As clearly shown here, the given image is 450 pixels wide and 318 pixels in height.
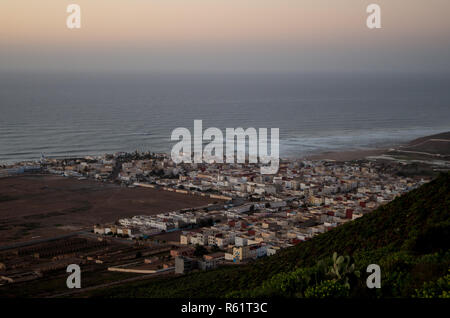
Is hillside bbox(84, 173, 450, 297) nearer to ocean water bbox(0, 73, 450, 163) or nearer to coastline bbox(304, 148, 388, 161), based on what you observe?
coastline bbox(304, 148, 388, 161)

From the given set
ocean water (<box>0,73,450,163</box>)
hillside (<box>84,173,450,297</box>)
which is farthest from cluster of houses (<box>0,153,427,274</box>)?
ocean water (<box>0,73,450,163</box>)

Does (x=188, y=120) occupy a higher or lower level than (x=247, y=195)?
higher

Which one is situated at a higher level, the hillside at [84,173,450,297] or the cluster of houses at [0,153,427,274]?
the hillside at [84,173,450,297]

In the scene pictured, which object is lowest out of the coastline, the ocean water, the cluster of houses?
the cluster of houses

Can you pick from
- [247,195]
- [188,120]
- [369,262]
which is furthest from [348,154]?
[369,262]

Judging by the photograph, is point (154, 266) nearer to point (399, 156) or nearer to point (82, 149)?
point (399, 156)

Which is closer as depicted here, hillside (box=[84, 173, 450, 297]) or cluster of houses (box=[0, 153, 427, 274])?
hillside (box=[84, 173, 450, 297])

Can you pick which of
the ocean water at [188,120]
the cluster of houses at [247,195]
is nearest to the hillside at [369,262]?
the cluster of houses at [247,195]

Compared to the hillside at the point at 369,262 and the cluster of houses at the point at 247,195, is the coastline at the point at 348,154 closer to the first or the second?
the cluster of houses at the point at 247,195

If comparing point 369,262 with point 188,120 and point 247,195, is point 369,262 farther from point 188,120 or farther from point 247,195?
point 188,120

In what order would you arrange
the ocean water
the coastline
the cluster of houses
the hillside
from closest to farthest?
the hillside → the cluster of houses → the coastline → the ocean water
